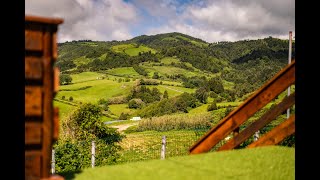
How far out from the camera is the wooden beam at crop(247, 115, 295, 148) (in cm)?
351

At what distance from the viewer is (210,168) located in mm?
2848

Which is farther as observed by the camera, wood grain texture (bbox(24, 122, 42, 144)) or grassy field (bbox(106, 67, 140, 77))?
grassy field (bbox(106, 67, 140, 77))

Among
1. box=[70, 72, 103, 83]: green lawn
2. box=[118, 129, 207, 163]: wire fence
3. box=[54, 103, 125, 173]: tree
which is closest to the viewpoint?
box=[54, 103, 125, 173]: tree

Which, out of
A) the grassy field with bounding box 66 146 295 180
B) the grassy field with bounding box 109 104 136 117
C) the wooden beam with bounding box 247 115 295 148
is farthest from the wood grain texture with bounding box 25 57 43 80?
the grassy field with bounding box 109 104 136 117

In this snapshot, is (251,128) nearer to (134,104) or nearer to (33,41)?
(33,41)

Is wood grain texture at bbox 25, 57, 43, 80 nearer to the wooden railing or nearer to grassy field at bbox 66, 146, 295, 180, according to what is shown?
grassy field at bbox 66, 146, 295, 180

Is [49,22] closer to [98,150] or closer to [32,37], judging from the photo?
[32,37]

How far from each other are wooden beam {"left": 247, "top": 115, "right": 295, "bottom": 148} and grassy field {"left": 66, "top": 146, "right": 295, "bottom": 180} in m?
0.33

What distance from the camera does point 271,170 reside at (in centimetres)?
274

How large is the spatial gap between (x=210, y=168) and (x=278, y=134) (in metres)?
1.16

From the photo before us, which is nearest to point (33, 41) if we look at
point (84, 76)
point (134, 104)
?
point (134, 104)

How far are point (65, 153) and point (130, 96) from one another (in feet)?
335
